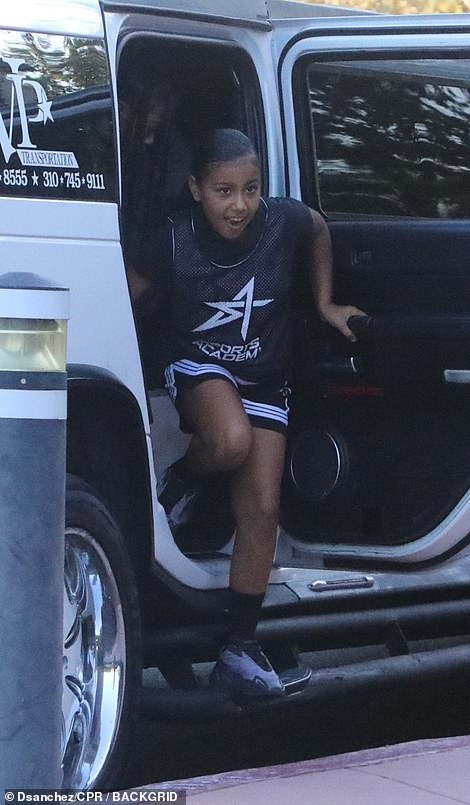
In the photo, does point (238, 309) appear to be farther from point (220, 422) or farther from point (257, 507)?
point (257, 507)

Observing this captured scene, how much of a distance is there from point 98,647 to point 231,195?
137cm

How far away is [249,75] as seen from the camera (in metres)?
5.48

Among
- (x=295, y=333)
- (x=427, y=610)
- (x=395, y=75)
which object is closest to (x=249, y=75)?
(x=395, y=75)

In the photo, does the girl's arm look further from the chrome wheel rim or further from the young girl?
the chrome wheel rim

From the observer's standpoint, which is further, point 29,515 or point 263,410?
point 263,410

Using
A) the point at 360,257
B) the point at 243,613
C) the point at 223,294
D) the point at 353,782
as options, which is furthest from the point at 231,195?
the point at 353,782

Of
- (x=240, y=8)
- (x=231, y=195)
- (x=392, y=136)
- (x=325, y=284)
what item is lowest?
(x=325, y=284)

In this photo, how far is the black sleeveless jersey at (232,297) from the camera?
4930mm

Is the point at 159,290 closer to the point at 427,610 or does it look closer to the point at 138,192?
the point at 138,192

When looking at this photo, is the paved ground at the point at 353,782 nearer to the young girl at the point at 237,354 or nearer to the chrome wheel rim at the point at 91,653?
the chrome wheel rim at the point at 91,653

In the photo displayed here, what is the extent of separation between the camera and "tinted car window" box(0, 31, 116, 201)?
419 centimetres

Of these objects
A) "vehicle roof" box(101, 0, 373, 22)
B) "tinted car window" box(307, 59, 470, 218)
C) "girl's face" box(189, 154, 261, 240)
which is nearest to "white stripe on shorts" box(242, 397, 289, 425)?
"girl's face" box(189, 154, 261, 240)

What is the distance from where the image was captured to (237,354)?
Result: 5000 mm

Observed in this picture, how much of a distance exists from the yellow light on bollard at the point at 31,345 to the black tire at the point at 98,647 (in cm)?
131
